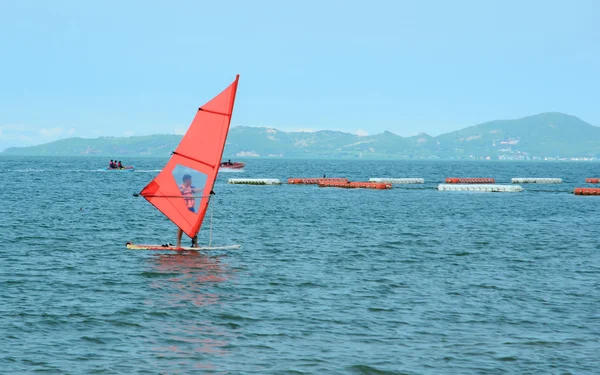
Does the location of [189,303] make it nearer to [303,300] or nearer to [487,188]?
[303,300]

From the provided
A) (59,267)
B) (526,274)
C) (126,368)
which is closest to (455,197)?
(526,274)

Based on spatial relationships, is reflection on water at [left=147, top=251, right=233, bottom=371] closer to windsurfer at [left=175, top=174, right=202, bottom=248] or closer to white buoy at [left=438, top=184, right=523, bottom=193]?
windsurfer at [left=175, top=174, right=202, bottom=248]

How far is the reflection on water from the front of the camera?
815 inches

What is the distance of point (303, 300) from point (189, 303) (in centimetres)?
408

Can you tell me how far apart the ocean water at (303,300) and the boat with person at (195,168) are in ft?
7.61

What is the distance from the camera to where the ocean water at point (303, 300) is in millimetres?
20141

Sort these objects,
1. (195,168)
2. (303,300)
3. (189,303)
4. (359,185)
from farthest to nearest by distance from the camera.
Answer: (359,185) < (195,168) < (303,300) < (189,303)

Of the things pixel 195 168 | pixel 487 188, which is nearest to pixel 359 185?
pixel 487 188

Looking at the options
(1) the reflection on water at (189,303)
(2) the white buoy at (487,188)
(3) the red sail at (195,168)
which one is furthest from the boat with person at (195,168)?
(2) the white buoy at (487,188)

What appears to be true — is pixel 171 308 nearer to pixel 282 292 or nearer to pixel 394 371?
pixel 282 292

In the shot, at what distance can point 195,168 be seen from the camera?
1411 inches

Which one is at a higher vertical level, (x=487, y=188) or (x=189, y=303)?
(x=487, y=188)

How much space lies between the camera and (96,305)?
26.0m

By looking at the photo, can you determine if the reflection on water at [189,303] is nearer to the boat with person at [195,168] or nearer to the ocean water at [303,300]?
the ocean water at [303,300]
